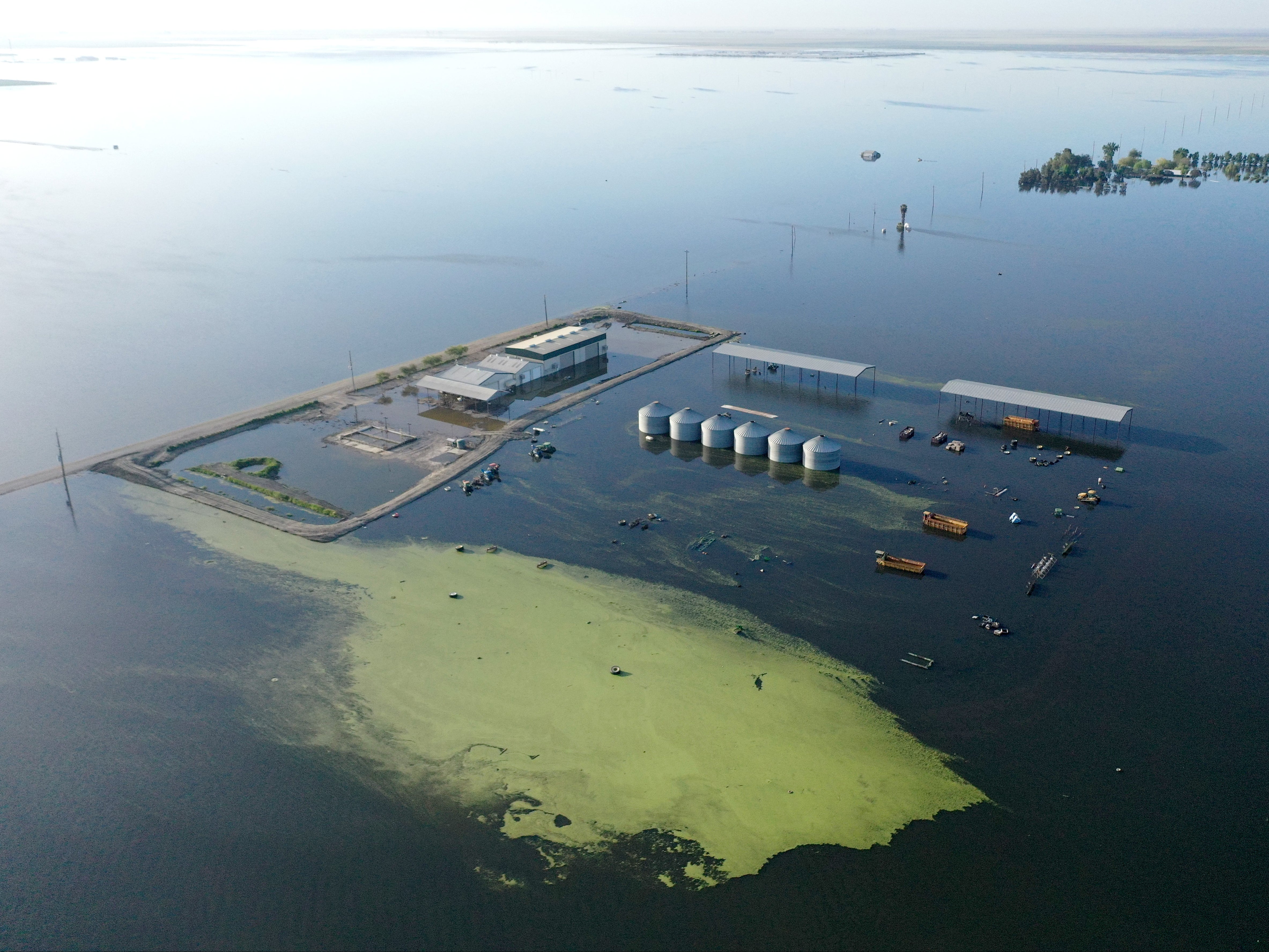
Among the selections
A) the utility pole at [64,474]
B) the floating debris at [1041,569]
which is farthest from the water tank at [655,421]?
the utility pole at [64,474]

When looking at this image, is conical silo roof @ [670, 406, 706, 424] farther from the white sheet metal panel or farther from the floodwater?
the white sheet metal panel

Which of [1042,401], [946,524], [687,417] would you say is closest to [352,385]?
[687,417]

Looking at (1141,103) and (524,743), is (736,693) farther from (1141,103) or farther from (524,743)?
(1141,103)

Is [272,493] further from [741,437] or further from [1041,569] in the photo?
[1041,569]

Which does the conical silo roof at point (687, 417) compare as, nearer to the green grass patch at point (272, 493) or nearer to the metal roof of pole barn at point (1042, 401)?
the metal roof of pole barn at point (1042, 401)

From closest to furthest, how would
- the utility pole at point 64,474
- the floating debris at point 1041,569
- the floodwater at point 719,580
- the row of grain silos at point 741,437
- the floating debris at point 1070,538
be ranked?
the floodwater at point 719,580, the floating debris at point 1041,569, the floating debris at point 1070,538, the utility pole at point 64,474, the row of grain silos at point 741,437

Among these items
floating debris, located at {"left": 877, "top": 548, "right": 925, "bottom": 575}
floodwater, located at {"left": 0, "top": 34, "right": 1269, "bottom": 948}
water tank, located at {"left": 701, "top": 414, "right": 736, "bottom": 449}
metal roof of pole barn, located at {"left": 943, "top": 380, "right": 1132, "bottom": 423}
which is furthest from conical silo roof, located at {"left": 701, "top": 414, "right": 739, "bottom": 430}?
floating debris, located at {"left": 877, "top": 548, "right": 925, "bottom": 575}

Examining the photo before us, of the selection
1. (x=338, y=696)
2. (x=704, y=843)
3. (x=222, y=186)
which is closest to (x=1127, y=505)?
(x=704, y=843)
